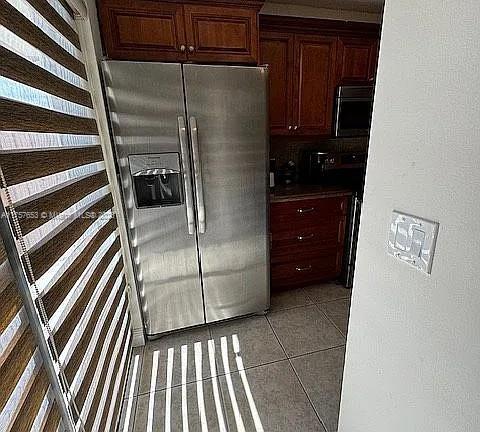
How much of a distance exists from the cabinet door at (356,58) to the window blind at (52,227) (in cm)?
199

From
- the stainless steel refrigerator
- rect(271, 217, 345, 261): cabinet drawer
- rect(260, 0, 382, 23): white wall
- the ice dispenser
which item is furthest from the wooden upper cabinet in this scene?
rect(271, 217, 345, 261): cabinet drawer

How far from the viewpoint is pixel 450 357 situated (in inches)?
24.6

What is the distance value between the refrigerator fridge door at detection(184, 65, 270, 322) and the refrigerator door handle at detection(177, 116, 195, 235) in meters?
0.04

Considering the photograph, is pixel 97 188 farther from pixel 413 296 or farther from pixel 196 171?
pixel 413 296

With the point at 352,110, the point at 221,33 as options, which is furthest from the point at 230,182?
Answer: the point at 352,110

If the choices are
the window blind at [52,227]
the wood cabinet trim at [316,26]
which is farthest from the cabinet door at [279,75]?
the window blind at [52,227]

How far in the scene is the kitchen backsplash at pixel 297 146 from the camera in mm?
2668

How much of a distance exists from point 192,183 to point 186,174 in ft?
0.22

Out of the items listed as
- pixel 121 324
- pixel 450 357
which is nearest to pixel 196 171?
pixel 121 324

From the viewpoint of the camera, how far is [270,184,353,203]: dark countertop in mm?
2217

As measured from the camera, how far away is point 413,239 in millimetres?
678

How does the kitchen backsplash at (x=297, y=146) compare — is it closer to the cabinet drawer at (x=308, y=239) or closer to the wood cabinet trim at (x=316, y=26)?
the cabinet drawer at (x=308, y=239)

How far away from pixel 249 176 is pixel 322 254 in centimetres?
114

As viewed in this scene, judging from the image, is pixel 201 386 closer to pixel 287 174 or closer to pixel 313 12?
pixel 287 174
